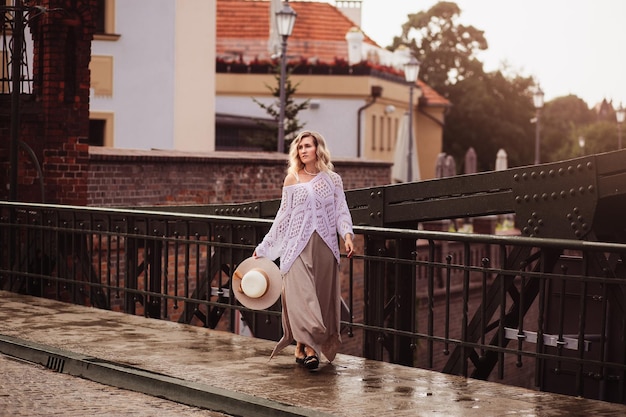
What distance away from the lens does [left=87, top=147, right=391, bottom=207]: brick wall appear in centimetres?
2089

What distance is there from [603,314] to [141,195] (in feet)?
45.4

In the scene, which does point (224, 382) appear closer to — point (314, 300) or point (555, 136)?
point (314, 300)

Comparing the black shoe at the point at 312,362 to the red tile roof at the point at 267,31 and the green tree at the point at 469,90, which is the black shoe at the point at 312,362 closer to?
the red tile roof at the point at 267,31

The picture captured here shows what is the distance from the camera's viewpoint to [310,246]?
9836 mm

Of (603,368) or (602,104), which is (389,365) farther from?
(602,104)

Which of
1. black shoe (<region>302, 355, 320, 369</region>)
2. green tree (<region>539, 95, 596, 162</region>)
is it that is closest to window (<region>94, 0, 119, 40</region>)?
black shoe (<region>302, 355, 320, 369</region>)

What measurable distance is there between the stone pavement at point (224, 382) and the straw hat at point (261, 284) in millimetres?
461

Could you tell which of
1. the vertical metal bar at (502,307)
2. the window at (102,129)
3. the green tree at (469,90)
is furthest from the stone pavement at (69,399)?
the green tree at (469,90)

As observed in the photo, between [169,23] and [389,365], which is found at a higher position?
[169,23]

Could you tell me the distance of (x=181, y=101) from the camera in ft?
113

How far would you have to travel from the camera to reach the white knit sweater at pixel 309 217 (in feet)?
32.2

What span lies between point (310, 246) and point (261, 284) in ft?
1.56

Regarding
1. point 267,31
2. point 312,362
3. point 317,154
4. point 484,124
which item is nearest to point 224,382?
point 312,362

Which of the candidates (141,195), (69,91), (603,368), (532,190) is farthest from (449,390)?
(141,195)
